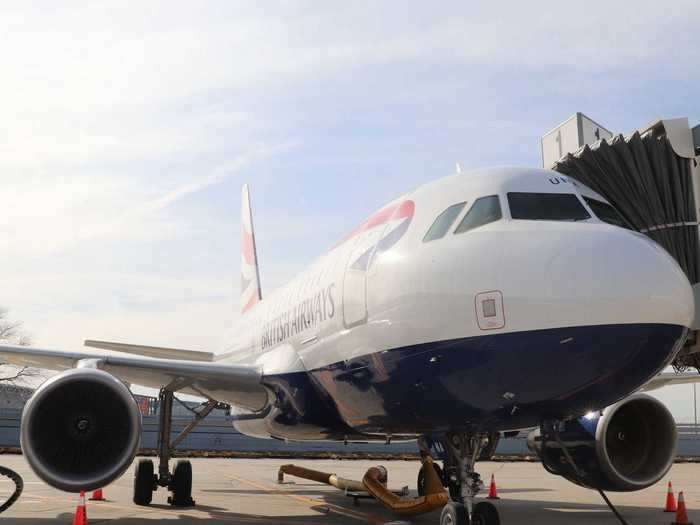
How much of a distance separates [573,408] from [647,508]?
635 cm

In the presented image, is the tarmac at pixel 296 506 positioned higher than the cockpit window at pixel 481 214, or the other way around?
the cockpit window at pixel 481 214

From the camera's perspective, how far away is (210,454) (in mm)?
29312

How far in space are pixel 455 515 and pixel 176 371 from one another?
4.92 meters

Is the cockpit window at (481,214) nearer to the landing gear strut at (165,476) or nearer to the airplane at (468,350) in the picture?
the airplane at (468,350)

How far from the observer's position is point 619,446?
8750 mm

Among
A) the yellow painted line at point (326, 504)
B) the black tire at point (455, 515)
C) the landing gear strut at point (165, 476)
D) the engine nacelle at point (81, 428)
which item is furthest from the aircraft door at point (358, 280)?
the landing gear strut at point (165, 476)

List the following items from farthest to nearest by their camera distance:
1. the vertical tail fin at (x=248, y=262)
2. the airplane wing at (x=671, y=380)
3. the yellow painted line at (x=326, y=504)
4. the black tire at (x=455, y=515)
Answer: the vertical tail fin at (x=248, y=262)
the airplane wing at (x=671, y=380)
the yellow painted line at (x=326, y=504)
the black tire at (x=455, y=515)

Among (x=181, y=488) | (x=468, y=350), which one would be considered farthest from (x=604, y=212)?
(x=181, y=488)

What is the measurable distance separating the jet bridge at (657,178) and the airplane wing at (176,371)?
1077cm

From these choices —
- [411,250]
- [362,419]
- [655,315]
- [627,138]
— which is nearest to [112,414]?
[362,419]

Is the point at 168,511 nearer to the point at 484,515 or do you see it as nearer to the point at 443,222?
the point at 484,515

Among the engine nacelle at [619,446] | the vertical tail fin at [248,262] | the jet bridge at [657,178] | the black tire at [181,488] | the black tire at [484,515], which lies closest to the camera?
the black tire at [484,515]

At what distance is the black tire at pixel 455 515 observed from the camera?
249 inches

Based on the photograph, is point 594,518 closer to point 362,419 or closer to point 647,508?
point 647,508
